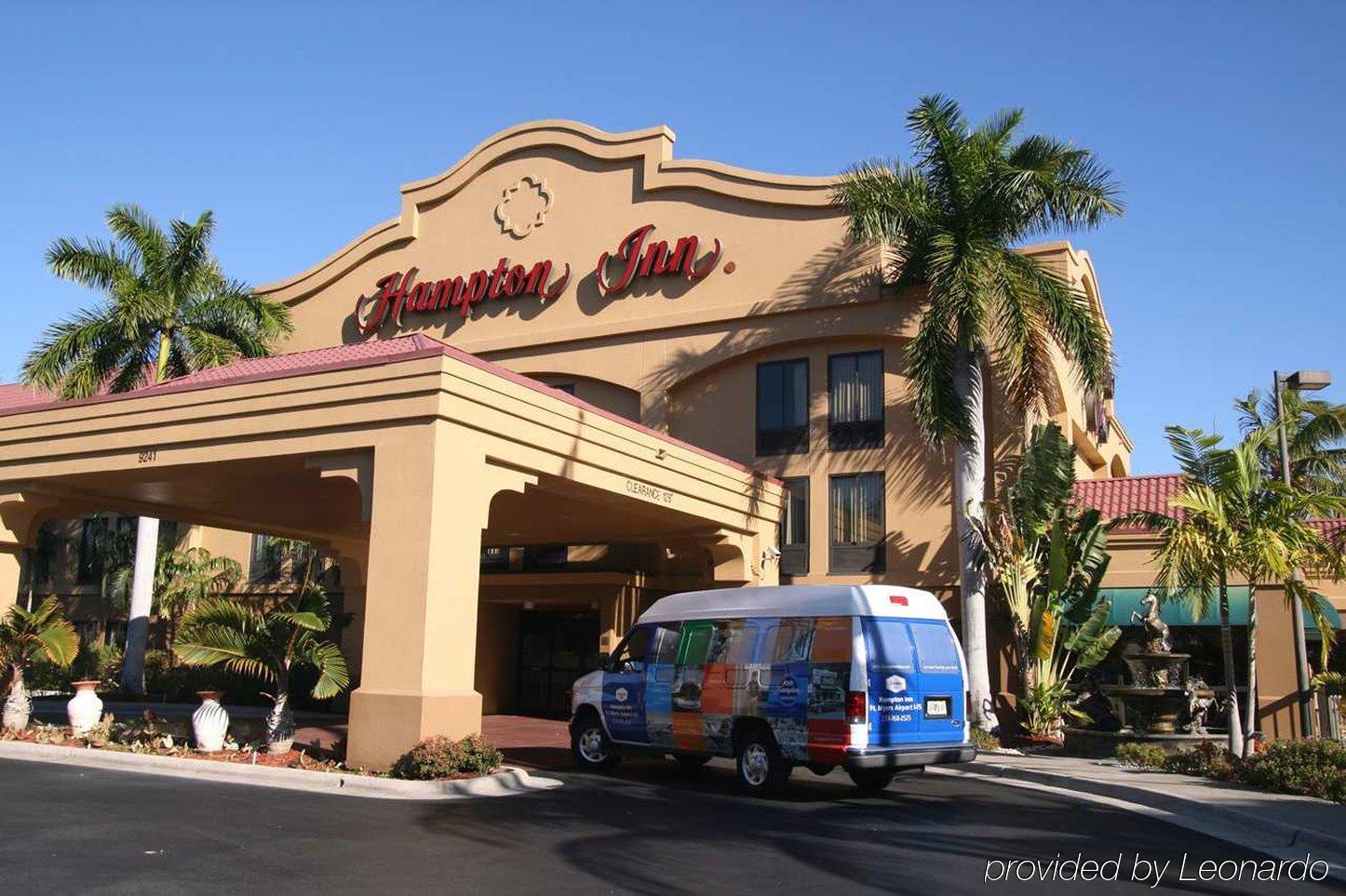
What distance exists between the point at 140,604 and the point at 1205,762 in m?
23.8

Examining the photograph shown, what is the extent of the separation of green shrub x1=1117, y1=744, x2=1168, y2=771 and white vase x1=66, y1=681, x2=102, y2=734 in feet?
50.8

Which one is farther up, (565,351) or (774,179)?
(774,179)

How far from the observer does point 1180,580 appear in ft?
56.3

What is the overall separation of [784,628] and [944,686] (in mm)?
2038

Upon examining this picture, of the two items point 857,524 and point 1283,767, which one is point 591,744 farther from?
point 857,524

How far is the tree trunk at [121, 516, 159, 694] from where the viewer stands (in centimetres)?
2858

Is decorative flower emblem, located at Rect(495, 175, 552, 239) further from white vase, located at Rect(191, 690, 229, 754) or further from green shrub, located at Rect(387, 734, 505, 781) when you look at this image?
green shrub, located at Rect(387, 734, 505, 781)

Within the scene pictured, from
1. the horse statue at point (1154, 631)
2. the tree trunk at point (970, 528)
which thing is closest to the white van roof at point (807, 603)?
the horse statue at point (1154, 631)

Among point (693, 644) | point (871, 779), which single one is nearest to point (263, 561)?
point (693, 644)

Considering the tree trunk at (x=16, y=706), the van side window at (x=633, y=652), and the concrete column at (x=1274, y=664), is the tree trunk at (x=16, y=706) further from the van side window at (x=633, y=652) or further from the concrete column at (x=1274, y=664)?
the concrete column at (x=1274, y=664)

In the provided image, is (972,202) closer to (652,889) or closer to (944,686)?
(944,686)

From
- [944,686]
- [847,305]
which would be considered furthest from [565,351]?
[944,686]

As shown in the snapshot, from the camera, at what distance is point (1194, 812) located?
1267 cm

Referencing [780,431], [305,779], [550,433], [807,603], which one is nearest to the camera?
[807,603]
